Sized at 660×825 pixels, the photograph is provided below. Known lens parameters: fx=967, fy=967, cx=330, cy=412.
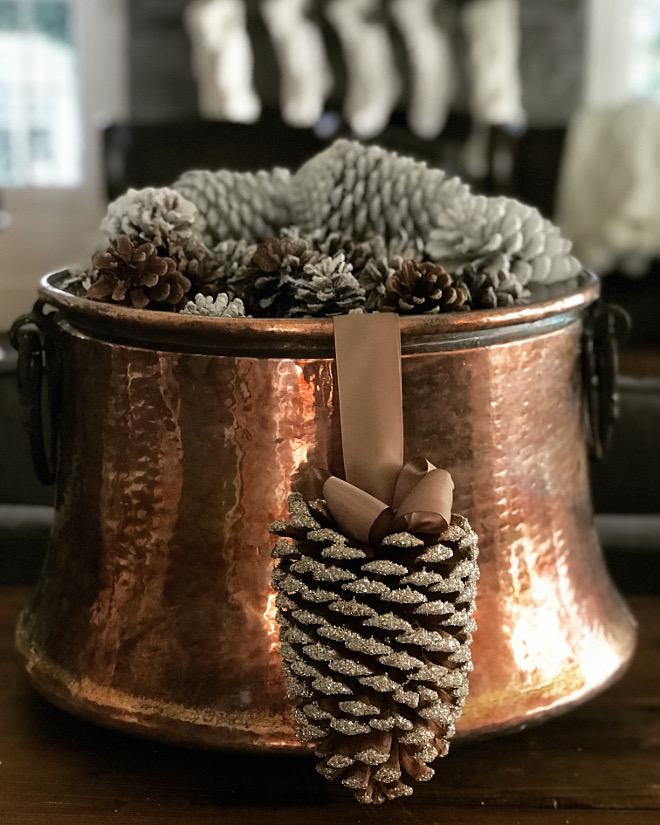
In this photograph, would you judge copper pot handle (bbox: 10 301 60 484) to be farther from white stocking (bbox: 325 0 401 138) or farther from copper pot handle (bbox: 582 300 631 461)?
white stocking (bbox: 325 0 401 138)

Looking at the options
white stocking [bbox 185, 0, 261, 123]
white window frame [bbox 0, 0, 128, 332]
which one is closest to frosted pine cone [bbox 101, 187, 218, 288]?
white stocking [bbox 185, 0, 261, 123]

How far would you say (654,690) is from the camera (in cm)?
56

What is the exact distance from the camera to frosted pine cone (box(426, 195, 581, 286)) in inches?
19.1

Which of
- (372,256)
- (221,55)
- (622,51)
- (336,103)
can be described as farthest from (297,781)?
(622,51)

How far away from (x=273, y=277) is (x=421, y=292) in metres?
0.07

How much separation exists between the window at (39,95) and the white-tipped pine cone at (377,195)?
3.47 meters

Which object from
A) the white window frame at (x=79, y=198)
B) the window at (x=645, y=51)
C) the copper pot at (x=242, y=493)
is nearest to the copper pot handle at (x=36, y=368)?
the copper pot at (x=242, y=493)

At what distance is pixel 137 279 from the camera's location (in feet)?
1.45

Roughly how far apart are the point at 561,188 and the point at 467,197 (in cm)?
246

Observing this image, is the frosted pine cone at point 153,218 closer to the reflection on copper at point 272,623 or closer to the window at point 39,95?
the reflection on copper at point 272,623

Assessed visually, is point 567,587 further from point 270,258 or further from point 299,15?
point 299,15

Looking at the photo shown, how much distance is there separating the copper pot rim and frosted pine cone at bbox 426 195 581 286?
40mm

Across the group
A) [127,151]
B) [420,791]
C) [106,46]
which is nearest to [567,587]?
[420,791]

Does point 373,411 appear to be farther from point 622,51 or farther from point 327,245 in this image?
point 622,51
